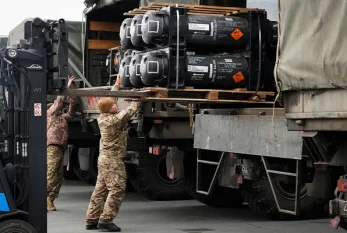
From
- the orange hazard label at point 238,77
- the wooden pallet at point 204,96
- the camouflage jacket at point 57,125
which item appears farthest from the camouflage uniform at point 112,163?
the camouflage jacket at point 57,125

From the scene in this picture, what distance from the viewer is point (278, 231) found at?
10.4m

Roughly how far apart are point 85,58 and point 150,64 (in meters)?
6.12

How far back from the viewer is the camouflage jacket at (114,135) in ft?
33.3

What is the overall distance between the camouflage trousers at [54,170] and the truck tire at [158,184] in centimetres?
131

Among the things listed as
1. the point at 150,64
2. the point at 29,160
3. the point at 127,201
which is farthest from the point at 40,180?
the point at 127,201

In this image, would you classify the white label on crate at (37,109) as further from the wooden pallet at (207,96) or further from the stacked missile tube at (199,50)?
the stacked missile tube at (199,50)

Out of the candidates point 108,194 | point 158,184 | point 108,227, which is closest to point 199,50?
point 108,194

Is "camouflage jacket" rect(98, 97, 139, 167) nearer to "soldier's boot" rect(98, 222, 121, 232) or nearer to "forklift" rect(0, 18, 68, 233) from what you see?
"soldier's boot" rect(98, 222, 121, 232)

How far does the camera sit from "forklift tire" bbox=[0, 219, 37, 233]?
7459 millimetres

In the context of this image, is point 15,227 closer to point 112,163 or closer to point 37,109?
point 37,109

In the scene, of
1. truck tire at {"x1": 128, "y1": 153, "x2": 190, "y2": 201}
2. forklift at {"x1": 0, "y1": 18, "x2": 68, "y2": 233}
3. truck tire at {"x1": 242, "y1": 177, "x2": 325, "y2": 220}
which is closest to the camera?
forklift at {"x1": 0, "y1": 18, "x2": 68, "y2": 233}

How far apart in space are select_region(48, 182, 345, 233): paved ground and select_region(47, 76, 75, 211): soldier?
400 mm


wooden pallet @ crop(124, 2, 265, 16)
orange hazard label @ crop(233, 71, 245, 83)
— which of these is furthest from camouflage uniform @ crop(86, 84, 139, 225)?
orange hazard label @ crop(233, 71, 245, 83)

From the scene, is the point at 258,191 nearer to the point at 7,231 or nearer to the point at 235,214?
the point at 235,214
